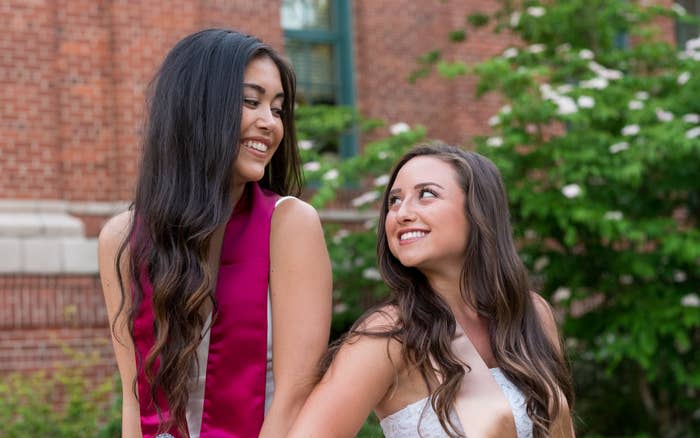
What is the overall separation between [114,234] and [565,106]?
600 cm

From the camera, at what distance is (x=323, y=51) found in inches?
504

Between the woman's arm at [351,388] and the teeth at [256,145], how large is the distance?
0.63 m

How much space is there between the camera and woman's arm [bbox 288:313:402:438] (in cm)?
336

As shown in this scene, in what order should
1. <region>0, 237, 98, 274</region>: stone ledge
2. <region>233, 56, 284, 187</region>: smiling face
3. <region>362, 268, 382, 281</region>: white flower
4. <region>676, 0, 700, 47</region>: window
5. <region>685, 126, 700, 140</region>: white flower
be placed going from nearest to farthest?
<region>233, 56, 284, 187</region>: smiling face → <region>685, 126, 700, 140</region>: white flower → <region>362, 268, 382, 281</region>: white flower → <region>0, 237, 98, 274</region>: stone ledge → <region>676, 0, 700, 47</region>: window

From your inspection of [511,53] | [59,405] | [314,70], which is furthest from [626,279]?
[59,405]

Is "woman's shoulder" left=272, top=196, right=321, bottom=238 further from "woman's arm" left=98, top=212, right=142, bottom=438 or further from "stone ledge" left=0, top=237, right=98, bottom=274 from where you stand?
"stone ledge" left=0, top=237, right=98, bottom=274

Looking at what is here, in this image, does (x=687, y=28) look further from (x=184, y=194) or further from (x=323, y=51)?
(x=184, y=194)

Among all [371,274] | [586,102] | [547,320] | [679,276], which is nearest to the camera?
[547,320]

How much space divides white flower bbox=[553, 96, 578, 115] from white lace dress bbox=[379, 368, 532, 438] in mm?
5626

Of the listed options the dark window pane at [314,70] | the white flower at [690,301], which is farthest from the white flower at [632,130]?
the dark window pane at [314,70]

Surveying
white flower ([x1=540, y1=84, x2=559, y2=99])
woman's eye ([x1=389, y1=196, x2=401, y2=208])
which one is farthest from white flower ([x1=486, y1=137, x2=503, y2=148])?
woman's eye ([x1=389, y1=196, x2=401, y2=208])

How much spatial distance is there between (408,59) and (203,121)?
9.58m

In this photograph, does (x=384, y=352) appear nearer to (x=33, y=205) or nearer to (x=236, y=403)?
(x=236, y=403)

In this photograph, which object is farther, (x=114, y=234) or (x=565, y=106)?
(x=565, y=106)
